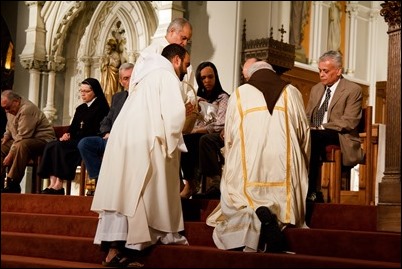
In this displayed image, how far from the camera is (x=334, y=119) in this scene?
7.00 m

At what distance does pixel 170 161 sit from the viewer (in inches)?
237

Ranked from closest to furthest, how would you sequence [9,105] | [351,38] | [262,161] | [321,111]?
1. [262,161]
2. [321,111]
3. [9,105]
4. [351,38]

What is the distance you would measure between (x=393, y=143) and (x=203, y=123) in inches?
87.4

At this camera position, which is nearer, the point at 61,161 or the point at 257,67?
the point at 257,67

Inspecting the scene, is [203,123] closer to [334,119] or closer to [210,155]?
[210,155]

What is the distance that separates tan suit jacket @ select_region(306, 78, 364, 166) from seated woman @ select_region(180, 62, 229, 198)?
3.35ft

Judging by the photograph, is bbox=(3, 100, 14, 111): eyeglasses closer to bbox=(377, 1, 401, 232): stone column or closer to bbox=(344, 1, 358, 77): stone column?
bbox=(377, 1, 401, 232): stone column

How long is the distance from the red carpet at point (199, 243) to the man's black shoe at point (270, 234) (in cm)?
15

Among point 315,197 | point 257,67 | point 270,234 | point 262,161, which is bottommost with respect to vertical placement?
point 270,234

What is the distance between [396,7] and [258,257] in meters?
2.00

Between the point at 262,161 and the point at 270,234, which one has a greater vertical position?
the point at 262,161

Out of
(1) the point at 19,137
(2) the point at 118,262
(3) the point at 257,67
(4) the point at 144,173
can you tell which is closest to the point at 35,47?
(1) the point at 19,137

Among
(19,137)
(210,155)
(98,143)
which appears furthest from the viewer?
(19,137)

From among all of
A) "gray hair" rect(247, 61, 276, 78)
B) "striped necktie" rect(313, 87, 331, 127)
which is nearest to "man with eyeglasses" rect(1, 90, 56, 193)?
"gray hair" rect(247, 61, 276, 78)
